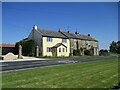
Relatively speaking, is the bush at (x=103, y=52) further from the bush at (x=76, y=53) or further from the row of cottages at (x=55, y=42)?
the bush at (x=76, y=53)

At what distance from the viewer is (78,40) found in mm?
68688

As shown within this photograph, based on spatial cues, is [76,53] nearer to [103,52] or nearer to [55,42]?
[55,42]

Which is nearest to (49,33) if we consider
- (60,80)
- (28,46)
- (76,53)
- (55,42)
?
(55,42)

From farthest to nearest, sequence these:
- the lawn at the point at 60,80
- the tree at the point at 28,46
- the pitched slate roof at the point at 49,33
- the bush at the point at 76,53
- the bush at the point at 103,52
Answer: the bush at the point at 103,52, the bush at the point at 76,53, the pitched slate roof at the point at 49,33, the tree at the point at 28,46, the lawn at the point at 60,80

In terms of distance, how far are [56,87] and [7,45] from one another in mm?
49752

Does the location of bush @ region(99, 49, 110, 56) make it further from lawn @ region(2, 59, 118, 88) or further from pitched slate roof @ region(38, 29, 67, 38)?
lawn @ region(2, 59, 118, 88)

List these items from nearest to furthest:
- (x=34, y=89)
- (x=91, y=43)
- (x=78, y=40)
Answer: (x=34, y=89) < (x=78, y=40) < (x=91, y=43)

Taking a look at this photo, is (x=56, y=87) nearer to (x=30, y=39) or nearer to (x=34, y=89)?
(x=34, y=89)

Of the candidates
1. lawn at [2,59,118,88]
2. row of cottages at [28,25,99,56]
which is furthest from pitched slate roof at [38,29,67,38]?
lawn at [2,59,118,88]

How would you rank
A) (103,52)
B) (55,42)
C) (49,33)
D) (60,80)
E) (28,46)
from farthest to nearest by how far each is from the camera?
(103,52) < (55,42) < (49,33) < (28,46) < (60,80)

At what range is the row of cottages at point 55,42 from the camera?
55562mm

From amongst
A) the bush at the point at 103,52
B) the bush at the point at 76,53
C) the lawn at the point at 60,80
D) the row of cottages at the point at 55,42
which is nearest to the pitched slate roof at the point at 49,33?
the row of cottages at the point at 55,42

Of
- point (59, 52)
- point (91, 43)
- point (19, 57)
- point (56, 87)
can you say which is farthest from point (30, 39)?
point (56, 87)

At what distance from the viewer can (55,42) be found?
59281 mm
